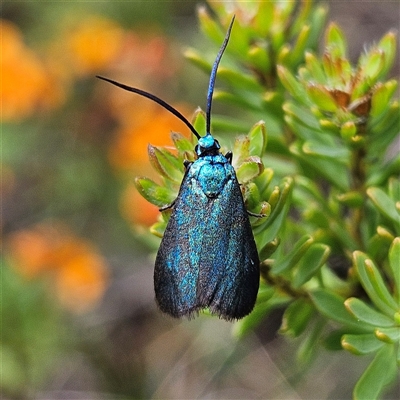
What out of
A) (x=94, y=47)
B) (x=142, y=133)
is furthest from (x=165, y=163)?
(x=94, y=47)

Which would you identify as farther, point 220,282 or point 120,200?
point 120,200

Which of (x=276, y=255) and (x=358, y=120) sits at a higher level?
(x=358, y=120)

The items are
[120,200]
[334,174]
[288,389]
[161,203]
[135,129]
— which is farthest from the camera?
[120,200]

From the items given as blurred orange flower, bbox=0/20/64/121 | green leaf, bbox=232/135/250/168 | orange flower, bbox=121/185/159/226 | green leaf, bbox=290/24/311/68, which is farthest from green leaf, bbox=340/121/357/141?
blurred orange flower, bbox=0/20/64/121

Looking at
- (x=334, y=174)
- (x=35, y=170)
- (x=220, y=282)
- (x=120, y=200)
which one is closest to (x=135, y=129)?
(x=120, y=200)

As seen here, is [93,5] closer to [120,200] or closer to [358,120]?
[120,200]

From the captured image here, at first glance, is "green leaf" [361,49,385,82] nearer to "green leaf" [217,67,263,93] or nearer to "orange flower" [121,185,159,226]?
"green leaf" [217,67,263,93]

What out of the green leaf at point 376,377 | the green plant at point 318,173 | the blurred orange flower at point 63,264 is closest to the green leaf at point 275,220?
the green plant at point 318,173

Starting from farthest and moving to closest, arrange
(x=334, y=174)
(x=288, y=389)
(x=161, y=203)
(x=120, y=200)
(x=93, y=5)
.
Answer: (x=93, y=5)
(x=120, y=200)
(x=288, y=389)
(x=334, y=174)
(x=161, y=203)
